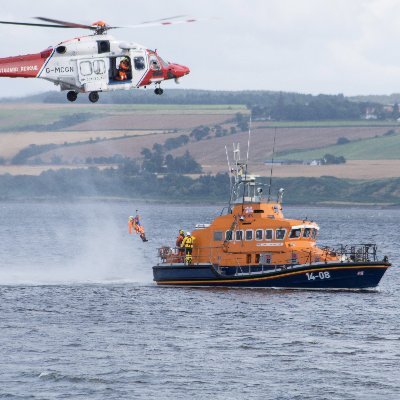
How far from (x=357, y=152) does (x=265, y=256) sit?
431 feet

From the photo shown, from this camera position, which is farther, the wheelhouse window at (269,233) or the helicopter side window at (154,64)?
the wheelhouse window at (269,233)

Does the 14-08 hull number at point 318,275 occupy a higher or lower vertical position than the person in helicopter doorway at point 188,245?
lower

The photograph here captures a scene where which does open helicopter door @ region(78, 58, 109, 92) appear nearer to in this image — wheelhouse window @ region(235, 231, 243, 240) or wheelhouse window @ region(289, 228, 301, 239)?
wheelhouse window @ region(235, 231, 243, 240)

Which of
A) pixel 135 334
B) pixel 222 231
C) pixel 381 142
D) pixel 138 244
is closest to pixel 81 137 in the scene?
pixel 381 142

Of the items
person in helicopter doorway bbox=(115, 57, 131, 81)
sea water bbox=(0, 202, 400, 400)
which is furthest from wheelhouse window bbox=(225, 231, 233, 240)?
person in helicopter doorway bbox=(115, 57, 131, 81)

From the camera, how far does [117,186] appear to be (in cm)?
19012

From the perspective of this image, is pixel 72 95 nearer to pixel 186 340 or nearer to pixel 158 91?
pixel 158 91

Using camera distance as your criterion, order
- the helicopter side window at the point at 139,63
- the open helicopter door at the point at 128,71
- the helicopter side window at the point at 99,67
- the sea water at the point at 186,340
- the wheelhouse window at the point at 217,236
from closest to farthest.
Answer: the sea water at the point at 186,340
the helicopter side window at the point at 99,67
the open helicopter door at the point at 128,71
the helicopter side window at the point at 139,63
the wheelhouse window at the point at 217,236

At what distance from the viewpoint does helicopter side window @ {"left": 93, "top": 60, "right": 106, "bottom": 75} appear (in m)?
45.4

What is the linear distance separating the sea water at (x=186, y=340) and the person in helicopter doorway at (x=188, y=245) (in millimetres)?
1548

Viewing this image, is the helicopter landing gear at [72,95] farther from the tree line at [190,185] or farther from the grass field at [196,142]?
the tree line at [190,185]

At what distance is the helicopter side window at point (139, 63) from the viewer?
1822 inches

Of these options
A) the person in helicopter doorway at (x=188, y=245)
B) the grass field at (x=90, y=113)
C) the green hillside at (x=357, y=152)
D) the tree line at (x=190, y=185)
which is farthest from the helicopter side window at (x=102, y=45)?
the green hillside at (x=357, y=152)

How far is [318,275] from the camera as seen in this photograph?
196 feet
